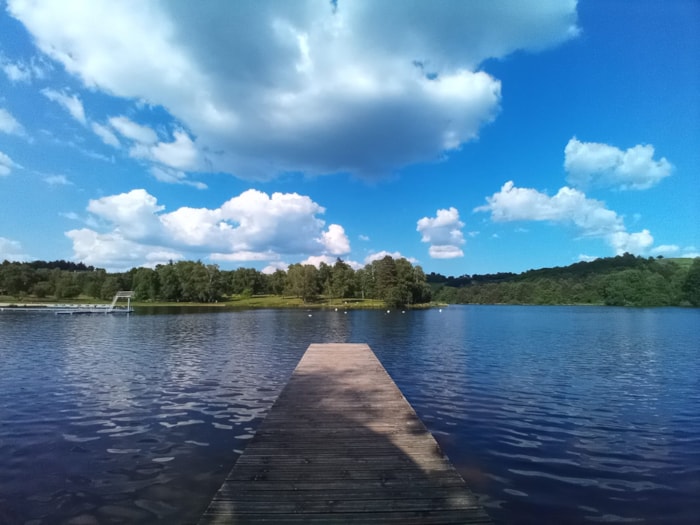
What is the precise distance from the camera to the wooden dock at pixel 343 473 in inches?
225

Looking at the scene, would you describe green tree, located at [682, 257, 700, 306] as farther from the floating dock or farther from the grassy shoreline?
the floating dock

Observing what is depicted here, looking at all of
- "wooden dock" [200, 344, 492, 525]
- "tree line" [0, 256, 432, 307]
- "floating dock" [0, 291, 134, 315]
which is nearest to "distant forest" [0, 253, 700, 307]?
"tree line" [0, 256, 432, 307]

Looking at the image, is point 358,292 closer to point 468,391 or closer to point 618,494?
point 468,391

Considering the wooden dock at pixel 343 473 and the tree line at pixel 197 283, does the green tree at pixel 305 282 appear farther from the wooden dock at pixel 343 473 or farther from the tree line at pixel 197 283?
the wooden dock at pixel 343 473

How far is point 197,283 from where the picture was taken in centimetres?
13925

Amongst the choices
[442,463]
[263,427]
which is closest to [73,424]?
[263,427]

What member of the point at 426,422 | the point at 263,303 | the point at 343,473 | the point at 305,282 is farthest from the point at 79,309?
the point at 343,473

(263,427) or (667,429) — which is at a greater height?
(263,427)

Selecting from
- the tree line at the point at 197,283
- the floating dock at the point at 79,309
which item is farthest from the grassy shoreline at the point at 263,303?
the floating dock at the point at 79,309

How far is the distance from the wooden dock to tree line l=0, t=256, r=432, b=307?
11750 cm

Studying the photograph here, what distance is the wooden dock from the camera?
572 centimetres

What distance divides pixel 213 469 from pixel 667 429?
45.5 feet

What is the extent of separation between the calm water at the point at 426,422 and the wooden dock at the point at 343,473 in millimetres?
1667

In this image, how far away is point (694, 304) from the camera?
133m
